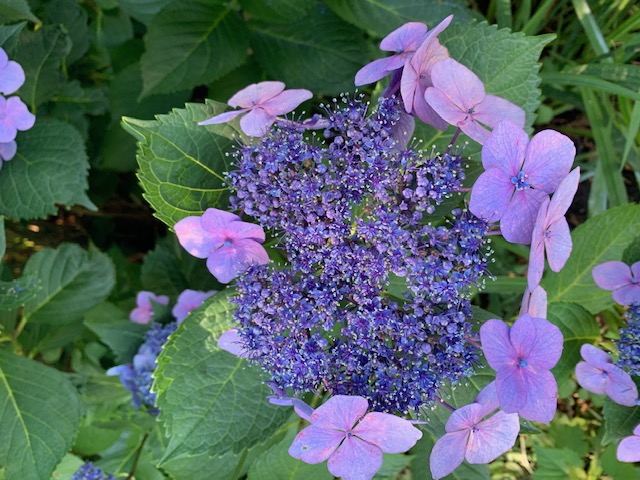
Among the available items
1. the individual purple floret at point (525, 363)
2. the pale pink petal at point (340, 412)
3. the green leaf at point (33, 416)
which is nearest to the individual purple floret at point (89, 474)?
the green leaf at point (33, 416)

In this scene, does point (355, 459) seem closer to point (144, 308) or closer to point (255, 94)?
point (255, 94)

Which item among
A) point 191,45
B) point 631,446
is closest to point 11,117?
point 191,45

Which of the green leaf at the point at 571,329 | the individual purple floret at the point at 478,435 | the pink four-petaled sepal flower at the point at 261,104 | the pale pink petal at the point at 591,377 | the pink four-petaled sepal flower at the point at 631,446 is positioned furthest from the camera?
the green leaf at the point at 571,329

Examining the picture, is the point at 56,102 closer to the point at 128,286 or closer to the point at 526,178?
the point at 128,286

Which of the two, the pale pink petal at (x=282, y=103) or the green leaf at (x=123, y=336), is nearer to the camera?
the pale pink petal at (x=282, y=103)

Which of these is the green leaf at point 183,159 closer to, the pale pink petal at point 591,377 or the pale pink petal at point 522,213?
the pale pink petal at point 522,213

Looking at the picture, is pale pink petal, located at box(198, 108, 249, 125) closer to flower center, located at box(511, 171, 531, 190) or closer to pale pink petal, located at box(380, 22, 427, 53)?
pale pink petal, located at box(380, 22, 427, 53)
